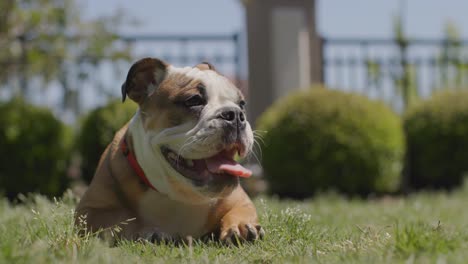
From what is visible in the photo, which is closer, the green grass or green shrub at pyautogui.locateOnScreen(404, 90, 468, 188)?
the green grass

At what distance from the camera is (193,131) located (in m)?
3.14

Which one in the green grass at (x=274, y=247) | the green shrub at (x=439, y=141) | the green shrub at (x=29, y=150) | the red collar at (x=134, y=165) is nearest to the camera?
the green grass at (x=274, y=247)

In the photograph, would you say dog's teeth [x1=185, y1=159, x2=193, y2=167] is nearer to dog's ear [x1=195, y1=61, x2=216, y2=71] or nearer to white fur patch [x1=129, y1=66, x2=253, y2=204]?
white fur patch [x1=129, y1=66, x2=253, y2=204]

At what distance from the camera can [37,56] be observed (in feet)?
30.3

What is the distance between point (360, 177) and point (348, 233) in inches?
213

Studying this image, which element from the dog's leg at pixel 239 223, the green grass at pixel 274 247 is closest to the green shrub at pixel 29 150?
the green grass at pixel 274 247

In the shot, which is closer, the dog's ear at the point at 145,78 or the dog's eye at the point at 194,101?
the dog's eye at the point at 194,101

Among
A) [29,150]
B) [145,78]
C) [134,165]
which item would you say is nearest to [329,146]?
[29,150]

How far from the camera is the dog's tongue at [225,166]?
3.12 meters

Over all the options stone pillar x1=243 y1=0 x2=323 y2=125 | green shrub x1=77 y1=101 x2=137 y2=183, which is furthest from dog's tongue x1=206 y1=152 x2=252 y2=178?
stone pillar x1=243 y1=0 x2=323 y2=125

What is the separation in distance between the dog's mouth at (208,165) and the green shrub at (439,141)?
24.5 feet

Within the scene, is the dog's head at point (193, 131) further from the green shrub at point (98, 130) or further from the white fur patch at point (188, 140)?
the green shrub at point (98, 130)

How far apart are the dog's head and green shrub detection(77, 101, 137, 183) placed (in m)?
5.16

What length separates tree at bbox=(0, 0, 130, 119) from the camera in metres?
9.18
